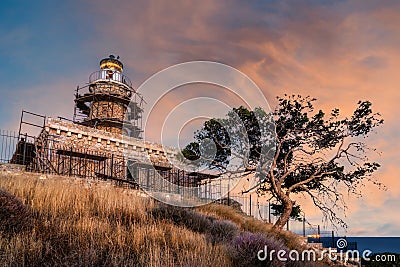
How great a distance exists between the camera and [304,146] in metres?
17.2

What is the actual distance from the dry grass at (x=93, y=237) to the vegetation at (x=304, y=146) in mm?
8350

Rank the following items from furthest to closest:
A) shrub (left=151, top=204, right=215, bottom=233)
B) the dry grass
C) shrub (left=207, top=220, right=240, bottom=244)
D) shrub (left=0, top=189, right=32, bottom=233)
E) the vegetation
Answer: the vegetation, shrub (left=151, top=204, right=215, bottom=233), shrub (left=207, top=220, right=240, bottom=244), shrub (left=0, top=189, right=32, bottom=233), the dry grass

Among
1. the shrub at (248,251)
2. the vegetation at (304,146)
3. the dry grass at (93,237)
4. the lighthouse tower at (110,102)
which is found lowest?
the shrub at (248,251)

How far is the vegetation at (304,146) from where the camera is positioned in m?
16.5

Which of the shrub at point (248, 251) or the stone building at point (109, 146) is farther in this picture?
the stone building at point (109, 146)

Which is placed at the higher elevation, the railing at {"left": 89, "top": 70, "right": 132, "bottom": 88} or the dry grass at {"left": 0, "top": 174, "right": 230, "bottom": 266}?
the railing at {"left": 89, "top": 70, "right": 132, "bottom": 88}

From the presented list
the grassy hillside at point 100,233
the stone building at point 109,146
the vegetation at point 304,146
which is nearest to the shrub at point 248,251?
the grassy hillside at point 100,233

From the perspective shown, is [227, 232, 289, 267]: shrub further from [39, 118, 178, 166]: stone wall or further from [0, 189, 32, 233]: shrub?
[39, 118, 178, 166]: stone wall

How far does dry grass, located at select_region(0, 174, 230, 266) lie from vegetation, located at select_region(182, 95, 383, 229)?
835 cm

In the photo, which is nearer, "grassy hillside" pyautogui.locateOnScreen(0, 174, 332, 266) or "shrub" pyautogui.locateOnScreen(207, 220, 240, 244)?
"grassy hillside" pyautogui.locateOnScreen(0, 174, 332, 266)

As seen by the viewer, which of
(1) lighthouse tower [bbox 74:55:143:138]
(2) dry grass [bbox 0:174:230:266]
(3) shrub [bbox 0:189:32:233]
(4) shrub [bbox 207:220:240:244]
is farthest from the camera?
(1) lighthouse tower [bbox 74:55:143:138]

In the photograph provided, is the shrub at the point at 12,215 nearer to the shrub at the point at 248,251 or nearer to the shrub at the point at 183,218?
the shrub at the point at 183,218

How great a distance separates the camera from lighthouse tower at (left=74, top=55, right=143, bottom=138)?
3091cm

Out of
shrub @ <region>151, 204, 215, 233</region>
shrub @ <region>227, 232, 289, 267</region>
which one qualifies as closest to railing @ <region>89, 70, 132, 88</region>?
shrub @ <region>151, 204, 215, 233</region>
